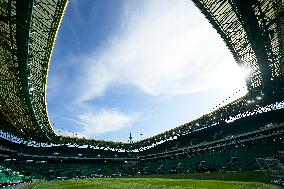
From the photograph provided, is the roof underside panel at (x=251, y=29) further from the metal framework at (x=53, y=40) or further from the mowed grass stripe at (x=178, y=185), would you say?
the mowed grass stripe at (x=178, y=185)

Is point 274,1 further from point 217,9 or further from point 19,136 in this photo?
point 19,136

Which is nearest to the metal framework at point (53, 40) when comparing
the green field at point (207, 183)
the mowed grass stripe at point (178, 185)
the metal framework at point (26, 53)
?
the metal framework at point (26, 53)

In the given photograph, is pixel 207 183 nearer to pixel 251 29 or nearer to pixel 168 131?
pixel 251 29

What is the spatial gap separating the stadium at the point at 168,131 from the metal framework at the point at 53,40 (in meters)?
0.08

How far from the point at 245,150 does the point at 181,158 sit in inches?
776

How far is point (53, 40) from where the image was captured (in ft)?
78.1

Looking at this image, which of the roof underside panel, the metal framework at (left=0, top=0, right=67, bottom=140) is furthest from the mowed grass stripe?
the metal framework at (left=0, top=0, right=67, bottom=140)

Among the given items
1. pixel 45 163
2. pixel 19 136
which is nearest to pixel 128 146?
pixel 45 163

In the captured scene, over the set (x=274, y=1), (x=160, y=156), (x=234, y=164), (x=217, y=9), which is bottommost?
(x=234, y=164)

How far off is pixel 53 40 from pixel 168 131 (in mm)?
39885

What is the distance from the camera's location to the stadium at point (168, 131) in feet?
67.7

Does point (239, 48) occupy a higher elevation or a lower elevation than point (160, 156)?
higher

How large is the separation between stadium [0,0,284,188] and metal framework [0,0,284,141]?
0.25 ft

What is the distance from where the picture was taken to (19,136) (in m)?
54.7
